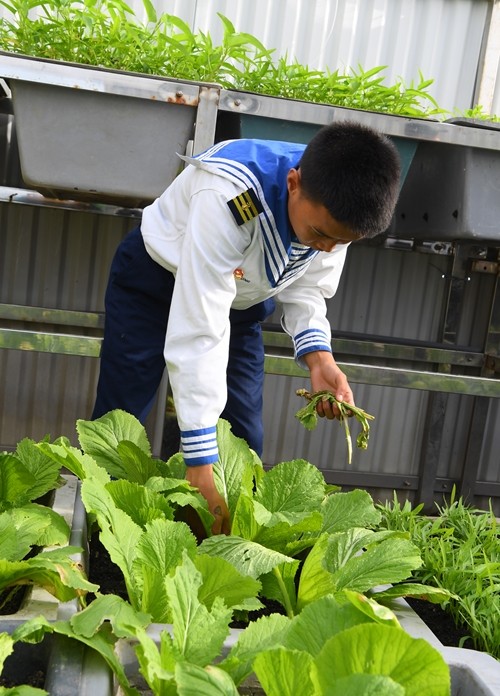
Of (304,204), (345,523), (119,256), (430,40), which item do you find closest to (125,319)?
(119,256)

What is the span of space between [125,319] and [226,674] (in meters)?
1.11

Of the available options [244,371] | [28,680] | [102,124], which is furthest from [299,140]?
[28,680]

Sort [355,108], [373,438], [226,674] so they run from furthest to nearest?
[373,438]
[355,108]
[226,674]

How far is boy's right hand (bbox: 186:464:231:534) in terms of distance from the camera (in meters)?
1.47

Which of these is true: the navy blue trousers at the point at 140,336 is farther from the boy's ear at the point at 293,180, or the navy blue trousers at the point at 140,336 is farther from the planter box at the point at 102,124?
the boy's ear at the point at 293,180

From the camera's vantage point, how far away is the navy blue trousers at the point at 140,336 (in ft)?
6.20

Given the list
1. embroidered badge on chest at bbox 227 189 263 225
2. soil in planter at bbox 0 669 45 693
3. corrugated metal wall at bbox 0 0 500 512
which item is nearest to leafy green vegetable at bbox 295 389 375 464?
embroidered badge on chest at bbox 227 189 263 225

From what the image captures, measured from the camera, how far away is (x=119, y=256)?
1.94 m

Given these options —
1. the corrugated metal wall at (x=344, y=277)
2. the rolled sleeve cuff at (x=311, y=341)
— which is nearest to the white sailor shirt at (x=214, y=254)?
the rolled sleeve cuff at (x=311, y=341)

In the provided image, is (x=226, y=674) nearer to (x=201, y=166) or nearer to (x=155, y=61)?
(x=201, y=166)

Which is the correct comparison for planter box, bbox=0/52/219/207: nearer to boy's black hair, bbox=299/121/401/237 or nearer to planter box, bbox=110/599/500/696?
boy's black hair, bbox=299/121/401/237

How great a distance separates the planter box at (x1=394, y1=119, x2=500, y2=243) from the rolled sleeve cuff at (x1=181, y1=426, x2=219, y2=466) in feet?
3.55

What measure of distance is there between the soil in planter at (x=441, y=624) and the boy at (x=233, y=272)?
42cm

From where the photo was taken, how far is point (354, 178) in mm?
1377
